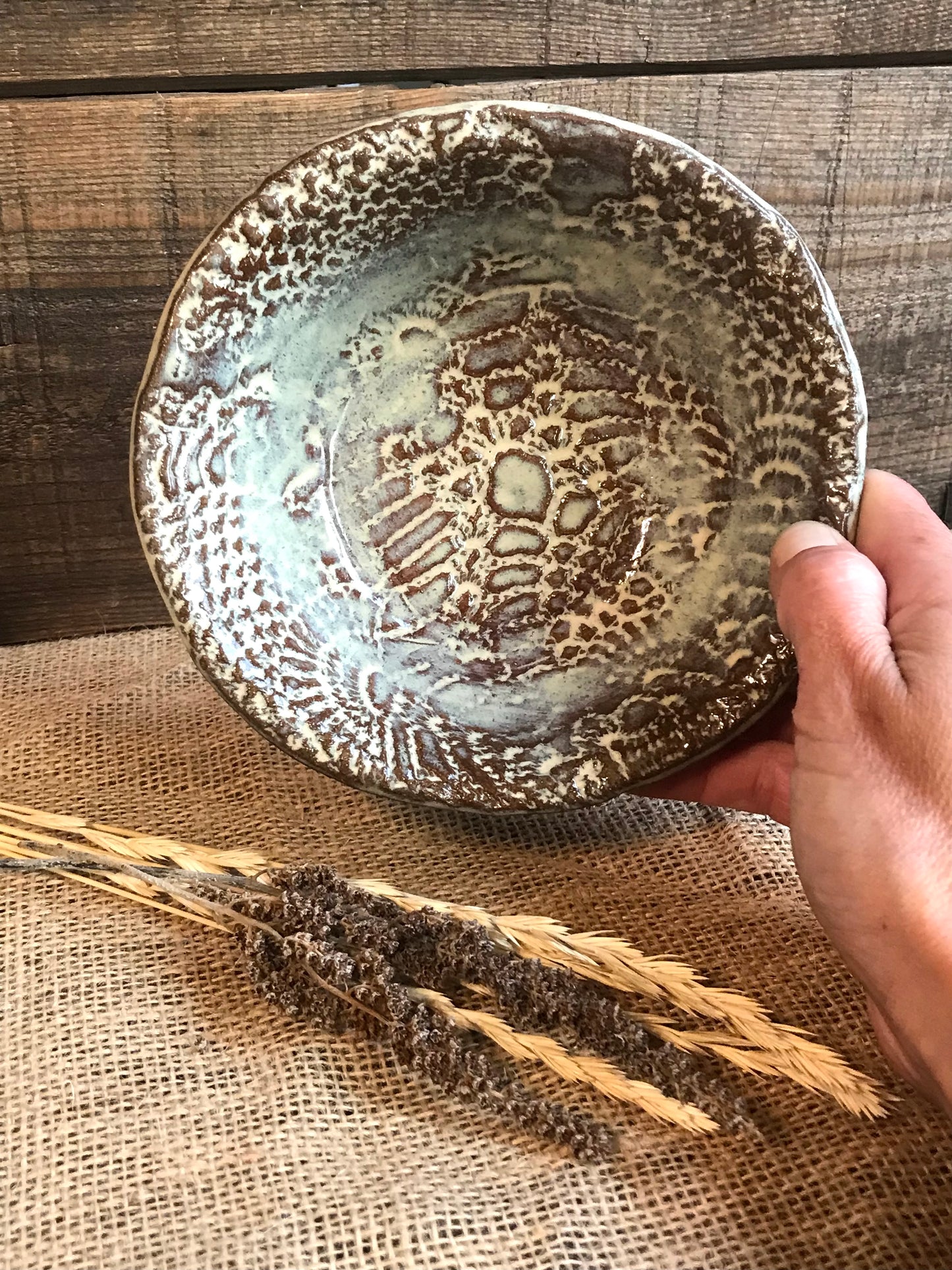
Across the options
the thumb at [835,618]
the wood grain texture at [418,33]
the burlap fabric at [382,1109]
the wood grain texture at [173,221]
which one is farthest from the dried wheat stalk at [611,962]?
the wood grain texture at [418,33]

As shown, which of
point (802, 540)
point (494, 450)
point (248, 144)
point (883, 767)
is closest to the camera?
point (883, 767)

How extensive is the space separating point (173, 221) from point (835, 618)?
72 cm

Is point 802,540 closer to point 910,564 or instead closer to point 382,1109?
point 910,564

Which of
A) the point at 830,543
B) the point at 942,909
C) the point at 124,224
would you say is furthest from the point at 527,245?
the point at 942,909

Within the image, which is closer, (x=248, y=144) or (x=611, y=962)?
(x=611, y=962)

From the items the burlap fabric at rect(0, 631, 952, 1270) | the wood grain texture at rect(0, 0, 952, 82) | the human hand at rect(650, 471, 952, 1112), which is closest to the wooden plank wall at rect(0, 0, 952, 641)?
the wood grain texture at rect(0, 0, 952, 82)

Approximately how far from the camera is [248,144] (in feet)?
3.19

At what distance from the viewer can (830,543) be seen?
72 centimetres

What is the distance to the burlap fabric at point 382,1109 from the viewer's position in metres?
0.60

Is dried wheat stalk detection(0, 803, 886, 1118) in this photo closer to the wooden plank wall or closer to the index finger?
the index finger

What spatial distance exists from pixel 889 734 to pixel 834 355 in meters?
0.27

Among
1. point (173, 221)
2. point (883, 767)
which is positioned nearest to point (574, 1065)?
point (883, 767)

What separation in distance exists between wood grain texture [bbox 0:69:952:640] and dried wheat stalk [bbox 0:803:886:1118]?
15.2 inches

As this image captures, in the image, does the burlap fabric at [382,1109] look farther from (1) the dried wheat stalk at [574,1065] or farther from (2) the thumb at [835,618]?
(2) the thumb at [835,618]
